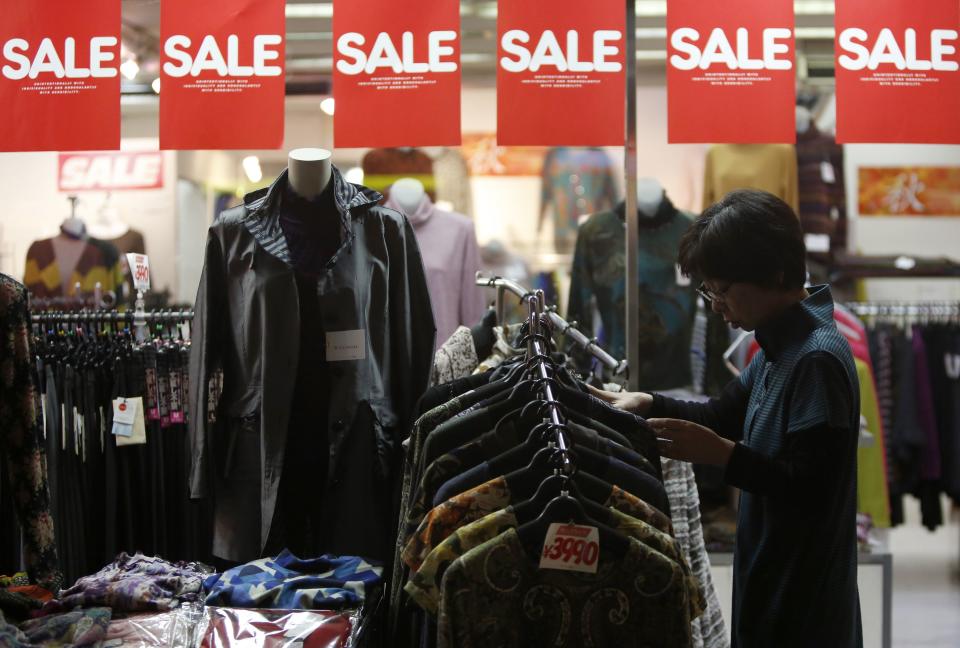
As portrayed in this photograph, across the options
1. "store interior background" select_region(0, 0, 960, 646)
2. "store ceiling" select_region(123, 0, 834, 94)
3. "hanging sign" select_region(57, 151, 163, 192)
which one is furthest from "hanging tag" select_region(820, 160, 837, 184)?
"hanging sign" select_region(57, 151, 163, 192)

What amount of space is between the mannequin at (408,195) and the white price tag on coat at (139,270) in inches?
49.1

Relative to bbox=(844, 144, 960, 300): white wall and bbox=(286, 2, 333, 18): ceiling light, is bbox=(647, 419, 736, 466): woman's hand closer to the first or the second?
bbox=(286, 2, 333, 18): ceiling light

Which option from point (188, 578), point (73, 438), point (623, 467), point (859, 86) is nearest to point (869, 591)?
point (859, 86)

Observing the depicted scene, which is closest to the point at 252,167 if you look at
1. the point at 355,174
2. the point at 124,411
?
the point at 355,174

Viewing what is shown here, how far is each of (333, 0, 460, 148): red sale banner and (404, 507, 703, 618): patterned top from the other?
5.46ft

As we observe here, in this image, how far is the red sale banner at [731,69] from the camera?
292 cm

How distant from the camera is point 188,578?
196 centimetres

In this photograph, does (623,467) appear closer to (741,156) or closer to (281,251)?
(281,251)

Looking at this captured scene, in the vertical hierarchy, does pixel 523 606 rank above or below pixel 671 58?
below

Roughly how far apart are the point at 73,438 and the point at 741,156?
3155 mm

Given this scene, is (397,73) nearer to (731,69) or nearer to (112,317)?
(731,69)

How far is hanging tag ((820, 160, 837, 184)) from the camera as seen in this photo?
4641mm

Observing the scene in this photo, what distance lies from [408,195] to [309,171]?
148cm

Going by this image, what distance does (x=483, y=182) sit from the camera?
16.3 feet
